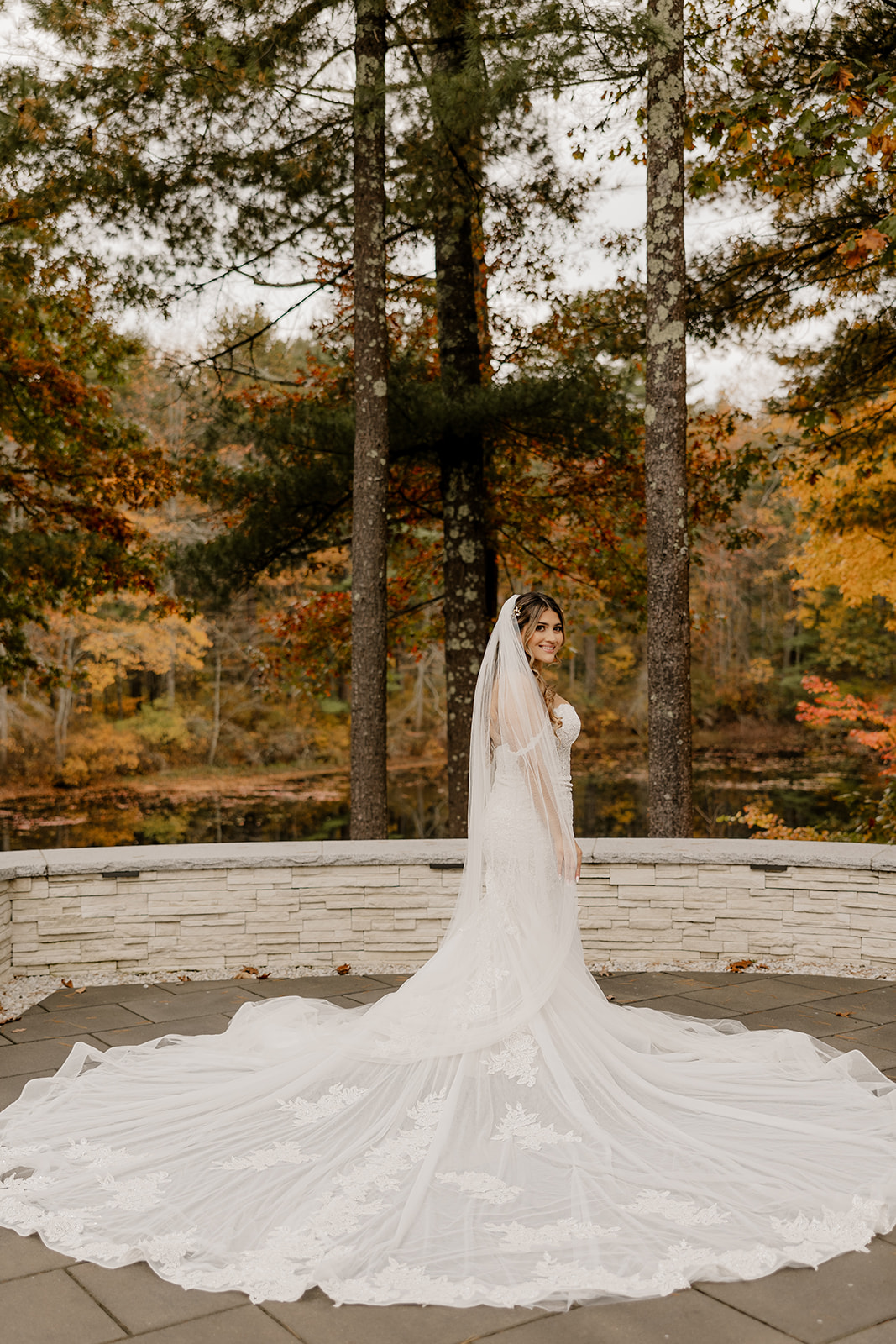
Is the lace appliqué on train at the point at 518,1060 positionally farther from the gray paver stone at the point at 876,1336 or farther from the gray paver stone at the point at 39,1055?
the gray paver stone at the point at 39,1055

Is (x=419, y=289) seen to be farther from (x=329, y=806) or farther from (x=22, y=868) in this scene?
(x=329, y=806)

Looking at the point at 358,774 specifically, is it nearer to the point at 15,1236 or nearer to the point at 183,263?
the point at 183,263

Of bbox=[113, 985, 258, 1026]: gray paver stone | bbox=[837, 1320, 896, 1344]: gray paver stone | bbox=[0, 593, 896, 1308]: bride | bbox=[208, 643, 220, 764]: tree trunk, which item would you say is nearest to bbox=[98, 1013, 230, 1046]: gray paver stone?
bbox=[113, 985, 258, 1026]: gray paver stone

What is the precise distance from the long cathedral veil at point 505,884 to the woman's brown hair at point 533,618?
4 centimetres

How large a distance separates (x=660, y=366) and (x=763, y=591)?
2580 cm

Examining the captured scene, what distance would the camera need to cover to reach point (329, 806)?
23.0 m

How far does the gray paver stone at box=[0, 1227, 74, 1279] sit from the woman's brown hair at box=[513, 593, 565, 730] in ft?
7.91

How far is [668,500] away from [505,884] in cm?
391

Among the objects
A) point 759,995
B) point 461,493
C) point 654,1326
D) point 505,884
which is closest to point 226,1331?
point 654,1326

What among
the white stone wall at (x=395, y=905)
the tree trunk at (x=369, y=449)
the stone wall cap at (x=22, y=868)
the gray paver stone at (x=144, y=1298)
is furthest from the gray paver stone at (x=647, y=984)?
the gray paver stone at (x=144, y=1298)

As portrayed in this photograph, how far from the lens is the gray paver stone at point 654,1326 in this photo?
2662mm

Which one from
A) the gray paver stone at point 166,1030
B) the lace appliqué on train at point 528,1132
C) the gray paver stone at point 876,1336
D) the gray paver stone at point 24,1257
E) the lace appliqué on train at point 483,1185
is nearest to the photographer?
→ the gray paver stone at point 876,1336

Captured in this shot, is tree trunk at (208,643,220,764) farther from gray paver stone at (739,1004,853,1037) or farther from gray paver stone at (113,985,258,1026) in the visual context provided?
gray paver stone at (739,1004,853,1037)

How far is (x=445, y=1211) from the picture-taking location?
3221mm
